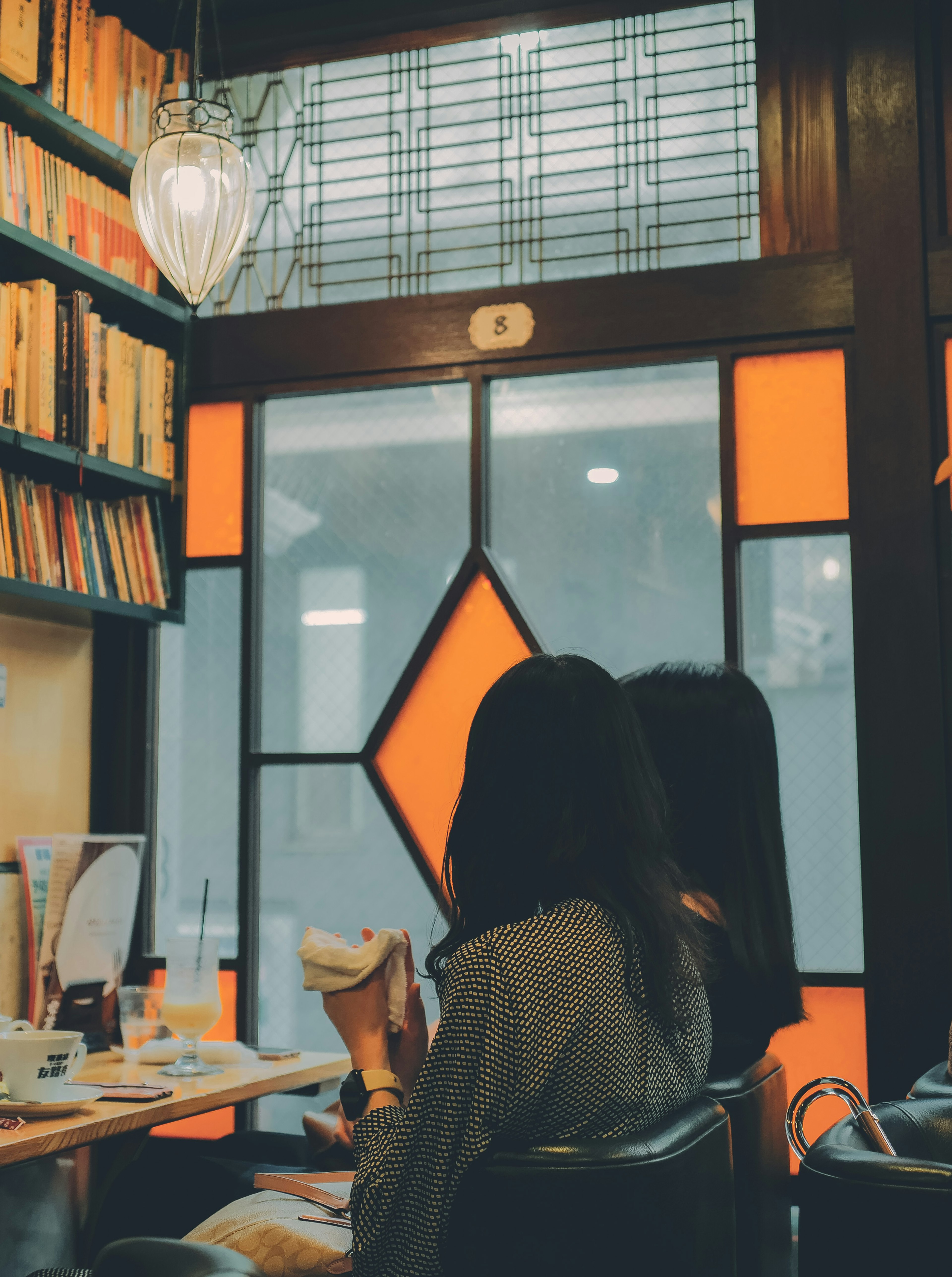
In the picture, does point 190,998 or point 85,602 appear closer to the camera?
point 190,998

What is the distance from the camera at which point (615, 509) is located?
Result: 3217mm

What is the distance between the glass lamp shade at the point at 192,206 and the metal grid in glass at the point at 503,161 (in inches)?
38.3

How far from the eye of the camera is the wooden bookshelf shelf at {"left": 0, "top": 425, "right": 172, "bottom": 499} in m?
2.90

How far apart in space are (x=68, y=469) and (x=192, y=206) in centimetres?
91

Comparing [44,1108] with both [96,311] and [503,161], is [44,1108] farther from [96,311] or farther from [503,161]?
[503,161]

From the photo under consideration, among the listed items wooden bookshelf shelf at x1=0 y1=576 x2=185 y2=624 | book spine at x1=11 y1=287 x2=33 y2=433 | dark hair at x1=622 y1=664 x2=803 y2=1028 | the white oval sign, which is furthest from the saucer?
the white oval sign

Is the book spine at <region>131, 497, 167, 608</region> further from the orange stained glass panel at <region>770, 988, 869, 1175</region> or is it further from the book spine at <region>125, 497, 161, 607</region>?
the orange stained glass panel at <region>770, 988, 869, 1175</region>

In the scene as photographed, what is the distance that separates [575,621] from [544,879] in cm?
173

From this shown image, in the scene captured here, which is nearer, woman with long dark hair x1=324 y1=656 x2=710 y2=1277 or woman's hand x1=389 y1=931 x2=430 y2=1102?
woman with long dark hair x1=324 y1=656 x2=710 y2=1277

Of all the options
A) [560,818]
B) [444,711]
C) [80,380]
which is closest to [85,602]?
[80,380]

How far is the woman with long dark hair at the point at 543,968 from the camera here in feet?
4.57

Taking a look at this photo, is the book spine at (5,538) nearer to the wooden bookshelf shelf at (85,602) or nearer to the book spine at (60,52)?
the wooden bookshelf shelf at (85,602)

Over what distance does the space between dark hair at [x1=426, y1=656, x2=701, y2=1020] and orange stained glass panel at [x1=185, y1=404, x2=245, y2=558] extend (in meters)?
2.05

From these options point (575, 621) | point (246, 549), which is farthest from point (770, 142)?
point (246, 549)
